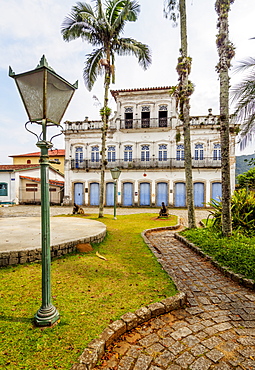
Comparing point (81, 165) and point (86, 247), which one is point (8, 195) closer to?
point (81, 165)

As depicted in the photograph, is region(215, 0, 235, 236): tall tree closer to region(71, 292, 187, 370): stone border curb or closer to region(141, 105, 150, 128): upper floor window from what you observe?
region(71, 292, 187, 370): stone border curb

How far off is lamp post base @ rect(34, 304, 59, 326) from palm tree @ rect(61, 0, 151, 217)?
9.53 m

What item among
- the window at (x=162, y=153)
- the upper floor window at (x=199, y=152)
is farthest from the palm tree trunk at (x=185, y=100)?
the upper floor window at (x=199, y=152)

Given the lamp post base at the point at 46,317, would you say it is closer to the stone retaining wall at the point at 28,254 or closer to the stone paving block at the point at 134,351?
the stone paving block at the point at 134,351

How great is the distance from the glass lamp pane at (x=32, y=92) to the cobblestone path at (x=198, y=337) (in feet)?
8.70

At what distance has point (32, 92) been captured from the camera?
230 cm

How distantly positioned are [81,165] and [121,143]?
15.7 ft

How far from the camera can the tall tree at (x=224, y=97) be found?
5625 millimetres

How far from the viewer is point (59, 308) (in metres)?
2.59

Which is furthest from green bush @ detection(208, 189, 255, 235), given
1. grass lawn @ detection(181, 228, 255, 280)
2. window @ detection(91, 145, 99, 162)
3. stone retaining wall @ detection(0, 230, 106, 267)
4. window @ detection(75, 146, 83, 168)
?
window @ detection(75, 146, 83, 168)

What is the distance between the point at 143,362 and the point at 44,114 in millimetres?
2693

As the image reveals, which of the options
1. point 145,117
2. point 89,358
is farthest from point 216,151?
point 89,358

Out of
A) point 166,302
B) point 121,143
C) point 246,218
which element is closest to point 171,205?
point 121,143

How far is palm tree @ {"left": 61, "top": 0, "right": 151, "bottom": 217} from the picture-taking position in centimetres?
1005
